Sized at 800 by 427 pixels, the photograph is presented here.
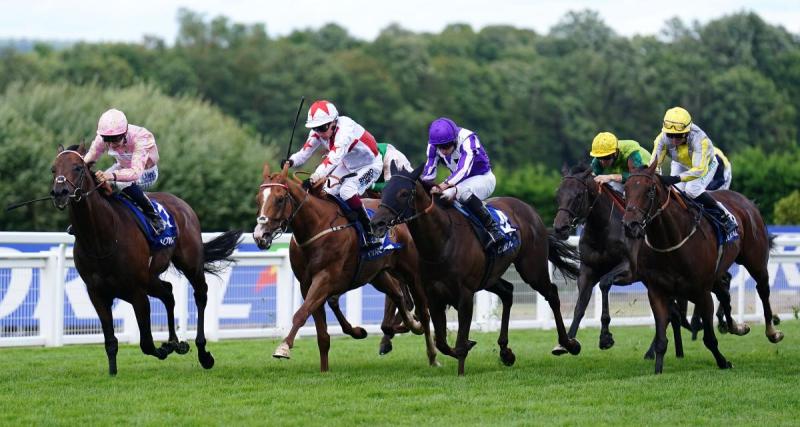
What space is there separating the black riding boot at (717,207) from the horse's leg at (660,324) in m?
0.86

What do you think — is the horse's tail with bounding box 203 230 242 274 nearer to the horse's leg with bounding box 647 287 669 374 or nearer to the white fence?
the white fence

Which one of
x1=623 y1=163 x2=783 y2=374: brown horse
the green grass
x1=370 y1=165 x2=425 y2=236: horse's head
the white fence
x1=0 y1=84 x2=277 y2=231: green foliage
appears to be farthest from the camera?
x1=0 y1=84 x2=277 y2=231: green foliage

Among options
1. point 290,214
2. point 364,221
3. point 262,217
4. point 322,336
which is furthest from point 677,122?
point 262,217

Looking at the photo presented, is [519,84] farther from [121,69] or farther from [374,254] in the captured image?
[374,254]

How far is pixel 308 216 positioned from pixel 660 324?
102 inches

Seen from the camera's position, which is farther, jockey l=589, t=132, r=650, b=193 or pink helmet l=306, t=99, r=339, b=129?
jockey l=589, t=132, r=650, b=193

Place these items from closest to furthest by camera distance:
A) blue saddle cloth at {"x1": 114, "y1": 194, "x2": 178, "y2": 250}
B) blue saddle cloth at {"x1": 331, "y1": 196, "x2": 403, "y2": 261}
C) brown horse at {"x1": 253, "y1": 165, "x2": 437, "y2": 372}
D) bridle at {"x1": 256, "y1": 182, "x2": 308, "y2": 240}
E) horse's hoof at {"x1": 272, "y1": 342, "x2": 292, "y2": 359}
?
horse's hoof at {"x1": 272, "y1": 342, "x2": 292, "y2": 359} < bridle at {"x1": 256, "y1": 182, "x2": 308, "y2": 240} < brown horse at {"x1": 253, "y1": 165, "x2": 437, "y2": 372} < blue saddle cloth at {"x1": 114, "y1": 194, "x2": 178, "y2": 250} < blue saddle cloth at {"x1": 331, "y1": 196, "x2": 403, "y2": 261}

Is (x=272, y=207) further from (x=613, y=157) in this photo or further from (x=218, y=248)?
(x=613, y=157)

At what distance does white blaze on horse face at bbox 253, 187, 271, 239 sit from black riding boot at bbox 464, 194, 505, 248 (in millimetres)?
1561

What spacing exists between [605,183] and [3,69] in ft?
132

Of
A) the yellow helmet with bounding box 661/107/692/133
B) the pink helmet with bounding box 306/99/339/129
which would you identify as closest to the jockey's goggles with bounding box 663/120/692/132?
the yellow helmet with bounding box 661/107/692/133

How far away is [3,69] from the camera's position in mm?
47406

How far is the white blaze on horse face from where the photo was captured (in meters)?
8.70

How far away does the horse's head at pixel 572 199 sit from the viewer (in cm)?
997
